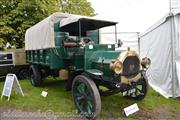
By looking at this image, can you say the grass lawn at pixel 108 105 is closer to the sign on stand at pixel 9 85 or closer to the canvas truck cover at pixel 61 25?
the sign on stand at pixel 9 85

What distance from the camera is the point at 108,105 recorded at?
7.05 metres

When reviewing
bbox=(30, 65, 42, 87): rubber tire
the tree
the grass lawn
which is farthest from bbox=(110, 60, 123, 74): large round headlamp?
the tree

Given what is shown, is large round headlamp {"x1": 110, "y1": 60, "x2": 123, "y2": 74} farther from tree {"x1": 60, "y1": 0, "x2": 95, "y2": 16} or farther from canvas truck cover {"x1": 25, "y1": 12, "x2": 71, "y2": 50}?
tree {"x1": 60, "y1": 0, "x2": 95, "y2": 16}

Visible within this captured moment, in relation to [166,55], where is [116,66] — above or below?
below

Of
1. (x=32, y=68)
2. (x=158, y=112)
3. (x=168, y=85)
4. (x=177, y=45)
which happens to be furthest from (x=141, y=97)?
(x=32, y=68)

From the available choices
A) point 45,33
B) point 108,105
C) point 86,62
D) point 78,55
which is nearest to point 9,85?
A: point 45,33

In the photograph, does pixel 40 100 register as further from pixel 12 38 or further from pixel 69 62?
pixel 12 38

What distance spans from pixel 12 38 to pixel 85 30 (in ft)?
26.1

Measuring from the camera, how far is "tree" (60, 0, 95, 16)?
21.2m

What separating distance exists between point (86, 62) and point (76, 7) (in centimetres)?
1665

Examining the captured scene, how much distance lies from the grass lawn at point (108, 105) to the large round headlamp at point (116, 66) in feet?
4.14

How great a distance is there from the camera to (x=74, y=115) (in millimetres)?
6273

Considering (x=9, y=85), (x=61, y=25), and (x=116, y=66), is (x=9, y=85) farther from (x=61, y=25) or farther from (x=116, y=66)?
(x=116, y=66)

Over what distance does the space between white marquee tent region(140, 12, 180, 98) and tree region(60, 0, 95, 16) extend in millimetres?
12607
